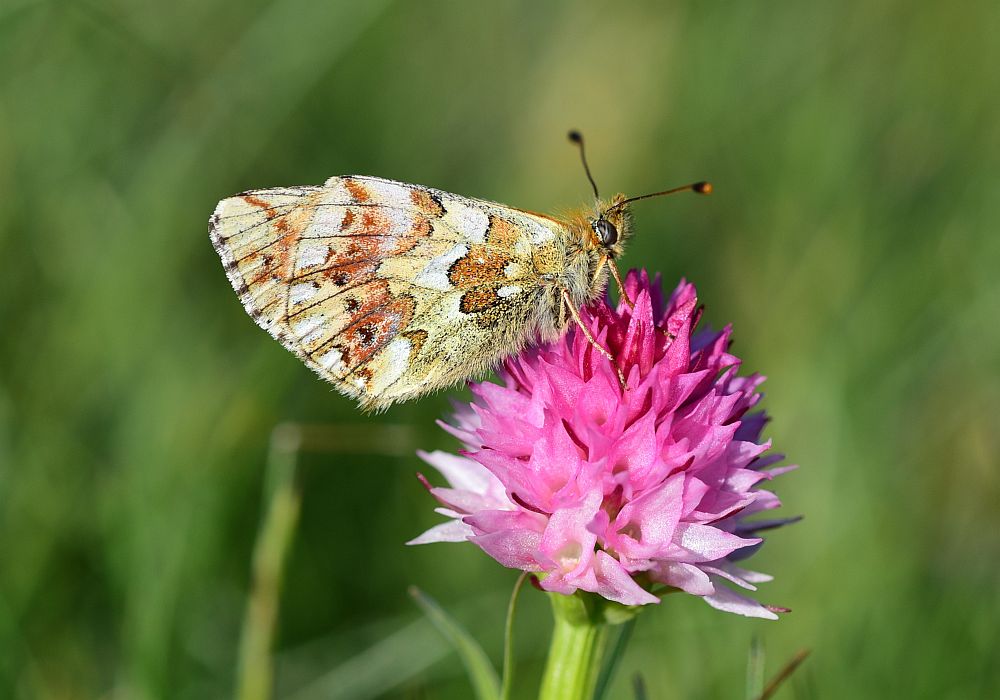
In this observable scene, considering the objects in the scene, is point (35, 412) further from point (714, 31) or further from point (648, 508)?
point (714, 31)

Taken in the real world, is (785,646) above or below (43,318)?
below

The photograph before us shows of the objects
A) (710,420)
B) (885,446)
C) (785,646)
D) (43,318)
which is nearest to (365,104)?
(43,318)

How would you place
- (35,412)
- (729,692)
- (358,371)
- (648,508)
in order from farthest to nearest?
(35,412) → (729,692) → (358,371) → (648,508)

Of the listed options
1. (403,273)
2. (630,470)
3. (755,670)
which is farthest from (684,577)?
(403,273)

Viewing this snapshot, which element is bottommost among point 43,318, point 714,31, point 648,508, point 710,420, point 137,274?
point 648,508

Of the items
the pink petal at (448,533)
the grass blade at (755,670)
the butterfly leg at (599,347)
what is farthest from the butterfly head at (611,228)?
the grass blade at (755,670)

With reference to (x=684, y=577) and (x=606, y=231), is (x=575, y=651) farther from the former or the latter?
(x=606, y=231)

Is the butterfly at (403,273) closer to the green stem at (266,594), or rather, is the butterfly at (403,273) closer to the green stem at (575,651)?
the green stem at (266,594)

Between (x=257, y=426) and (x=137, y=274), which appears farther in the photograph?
(x=137, y=274)
